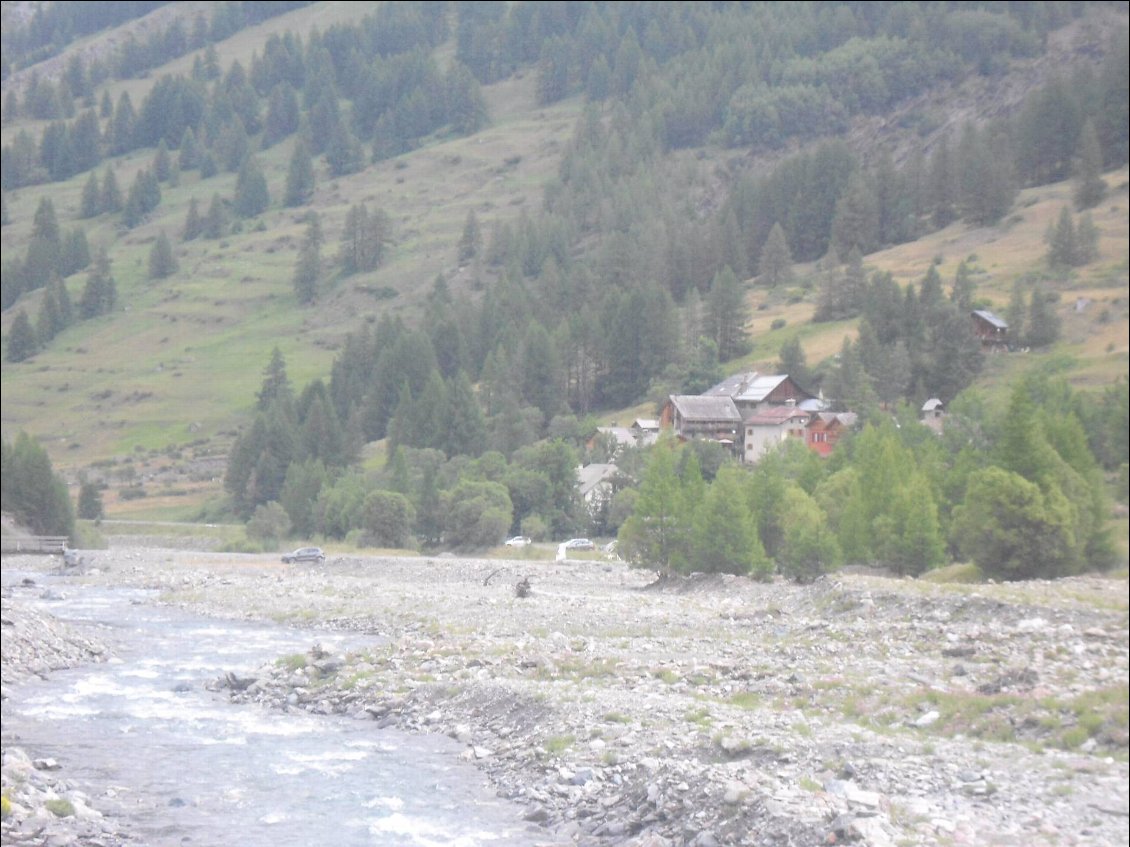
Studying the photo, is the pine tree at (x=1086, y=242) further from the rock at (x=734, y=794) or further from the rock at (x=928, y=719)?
the rock at (x=734, y=794)

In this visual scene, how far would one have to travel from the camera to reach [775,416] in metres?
82.8

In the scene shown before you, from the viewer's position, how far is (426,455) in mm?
86438

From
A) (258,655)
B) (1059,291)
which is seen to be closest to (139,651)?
(258,655)

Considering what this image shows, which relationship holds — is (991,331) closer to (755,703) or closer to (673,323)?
(673,323)

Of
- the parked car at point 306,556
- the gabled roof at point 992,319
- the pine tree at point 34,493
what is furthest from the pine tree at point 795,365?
the pine tree at point 34,493

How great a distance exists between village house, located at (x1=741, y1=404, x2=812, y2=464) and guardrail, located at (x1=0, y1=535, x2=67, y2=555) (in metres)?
43.3

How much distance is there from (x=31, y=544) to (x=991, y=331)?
6661 cm

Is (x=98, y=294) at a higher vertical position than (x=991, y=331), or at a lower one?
higher

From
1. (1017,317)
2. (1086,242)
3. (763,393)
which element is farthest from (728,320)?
(1086,242)

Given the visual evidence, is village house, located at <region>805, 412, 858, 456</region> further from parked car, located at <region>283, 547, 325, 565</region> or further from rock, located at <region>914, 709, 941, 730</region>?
rock, located at <region>914, 709, 941, 730</region>

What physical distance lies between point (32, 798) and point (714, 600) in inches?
1093

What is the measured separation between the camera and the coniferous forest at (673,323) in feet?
163

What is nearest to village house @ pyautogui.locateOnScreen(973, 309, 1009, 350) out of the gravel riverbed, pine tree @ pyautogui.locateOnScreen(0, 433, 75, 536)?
the gravel riverbed

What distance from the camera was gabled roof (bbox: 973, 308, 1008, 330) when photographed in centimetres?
8925
